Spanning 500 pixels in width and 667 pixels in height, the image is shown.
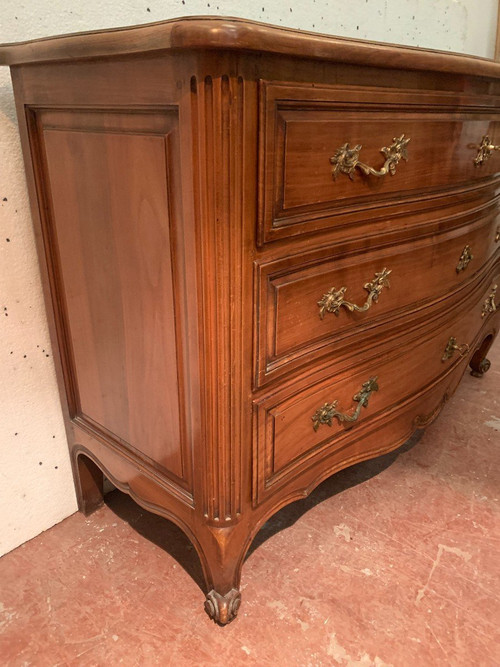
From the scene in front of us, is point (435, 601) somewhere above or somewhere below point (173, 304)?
below

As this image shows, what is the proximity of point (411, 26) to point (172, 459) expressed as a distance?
1651 millimetres

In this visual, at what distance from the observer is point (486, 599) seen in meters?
1.13

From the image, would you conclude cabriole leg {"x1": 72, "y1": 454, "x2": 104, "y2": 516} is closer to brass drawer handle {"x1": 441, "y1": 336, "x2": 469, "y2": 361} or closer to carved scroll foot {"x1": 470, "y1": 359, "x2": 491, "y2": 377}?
brass drawer handle {"x1": 441, "y1": 336, "x2": 469, "y2": 361}

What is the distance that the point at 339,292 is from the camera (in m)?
0.94

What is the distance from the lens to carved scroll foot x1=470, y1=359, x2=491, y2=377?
203 cm

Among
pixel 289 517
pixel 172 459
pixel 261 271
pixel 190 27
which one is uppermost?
pixel 190 27

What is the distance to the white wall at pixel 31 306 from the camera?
1.01 meters

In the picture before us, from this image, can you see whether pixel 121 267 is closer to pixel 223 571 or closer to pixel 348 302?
pixel 348 302

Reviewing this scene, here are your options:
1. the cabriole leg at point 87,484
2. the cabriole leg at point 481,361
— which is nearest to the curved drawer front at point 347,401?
the cabriole leg at point 87,484

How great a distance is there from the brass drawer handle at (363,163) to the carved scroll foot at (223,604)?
0.80m

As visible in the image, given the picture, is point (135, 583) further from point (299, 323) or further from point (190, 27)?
point (190, 27)

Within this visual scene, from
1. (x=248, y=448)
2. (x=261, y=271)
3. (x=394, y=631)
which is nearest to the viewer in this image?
(x=261, y=271)

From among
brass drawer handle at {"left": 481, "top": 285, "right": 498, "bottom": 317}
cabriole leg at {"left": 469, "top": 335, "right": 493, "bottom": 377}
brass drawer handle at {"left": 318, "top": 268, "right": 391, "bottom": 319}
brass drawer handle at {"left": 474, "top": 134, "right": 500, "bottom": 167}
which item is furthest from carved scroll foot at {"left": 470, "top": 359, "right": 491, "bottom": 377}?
brass drawer handle at {"left": 318, "top": 268, "right": 391, "bottom": 319}

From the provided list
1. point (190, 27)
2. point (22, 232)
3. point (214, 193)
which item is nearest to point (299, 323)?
point (214, 193)
